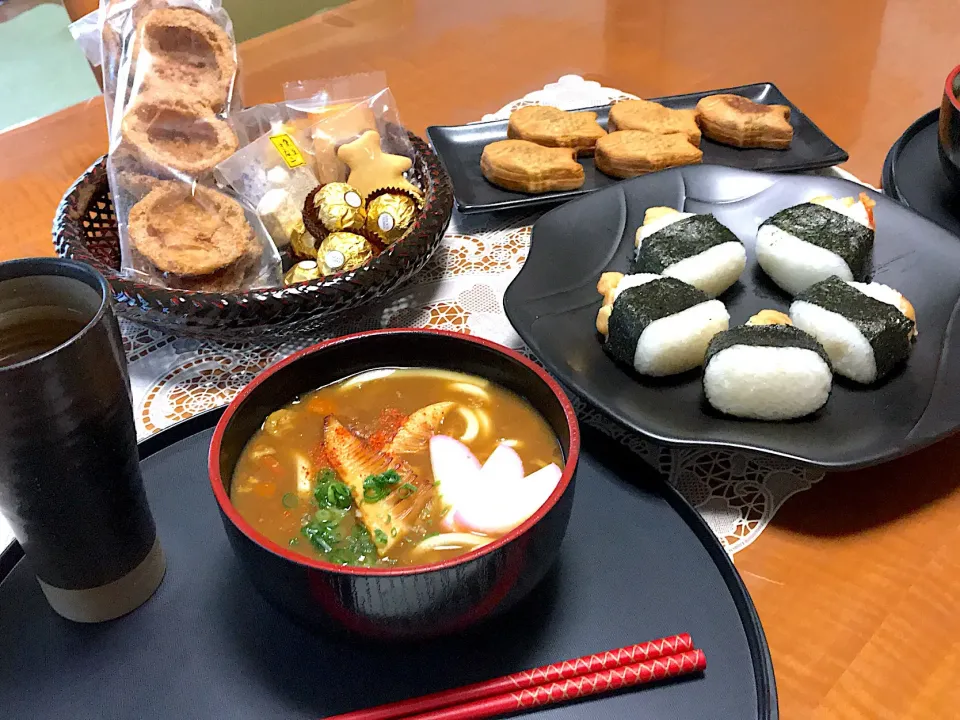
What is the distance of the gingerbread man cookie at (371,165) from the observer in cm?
136

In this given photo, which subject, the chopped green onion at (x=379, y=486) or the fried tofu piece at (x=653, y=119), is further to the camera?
the fried tofu piece at (x=653, y=119)

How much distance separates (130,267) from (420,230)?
428 mm

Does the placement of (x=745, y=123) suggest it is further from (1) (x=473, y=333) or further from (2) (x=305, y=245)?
(2) (x=305, y=245)

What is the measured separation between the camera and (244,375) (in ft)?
3.82

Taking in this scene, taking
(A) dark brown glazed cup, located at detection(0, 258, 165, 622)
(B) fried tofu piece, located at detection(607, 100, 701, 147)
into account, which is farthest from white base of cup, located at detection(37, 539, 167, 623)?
(B) fried tofu piece, located at detection(607, 100, 701, 147)

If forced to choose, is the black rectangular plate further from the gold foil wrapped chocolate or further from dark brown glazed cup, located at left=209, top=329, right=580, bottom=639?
dark brown glazed cup, located at left=209, top=329, right=580, bottom=639

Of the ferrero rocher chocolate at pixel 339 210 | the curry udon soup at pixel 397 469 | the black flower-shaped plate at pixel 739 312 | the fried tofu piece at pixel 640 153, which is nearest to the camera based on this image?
the curry udon soup at pixel 397 469

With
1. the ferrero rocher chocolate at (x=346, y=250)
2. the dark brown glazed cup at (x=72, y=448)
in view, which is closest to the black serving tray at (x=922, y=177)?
the ferrero rocher chocolate at (x=346, y=250)

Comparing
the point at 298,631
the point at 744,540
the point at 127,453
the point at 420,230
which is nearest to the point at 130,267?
the point at 420,230

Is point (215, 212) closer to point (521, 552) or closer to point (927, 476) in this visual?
point (521, 552)

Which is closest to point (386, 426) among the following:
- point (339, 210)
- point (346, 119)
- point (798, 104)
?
point (339, 210)

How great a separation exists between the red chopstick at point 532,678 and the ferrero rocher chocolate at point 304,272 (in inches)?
26.0

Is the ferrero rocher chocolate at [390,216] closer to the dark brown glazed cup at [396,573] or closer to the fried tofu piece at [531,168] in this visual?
the fried tofu piece at [531,168]

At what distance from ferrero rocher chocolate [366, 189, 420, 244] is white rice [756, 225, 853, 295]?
528 millimetres
